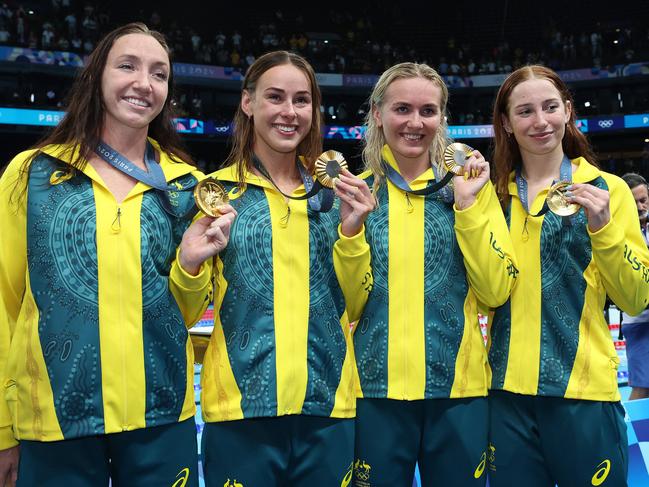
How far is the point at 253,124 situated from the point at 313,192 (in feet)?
1.26

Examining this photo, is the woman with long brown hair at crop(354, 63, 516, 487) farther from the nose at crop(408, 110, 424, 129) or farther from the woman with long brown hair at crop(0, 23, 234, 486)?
the woman with long brown hair at crop(0, 23, 234, 486)

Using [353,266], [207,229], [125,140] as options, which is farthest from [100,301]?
[353,266]

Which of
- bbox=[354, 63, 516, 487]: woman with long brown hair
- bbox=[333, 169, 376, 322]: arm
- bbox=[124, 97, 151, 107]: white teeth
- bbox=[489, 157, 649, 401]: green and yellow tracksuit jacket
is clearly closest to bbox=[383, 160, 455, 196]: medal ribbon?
bbox=[354, 63, 516, 487]: woman with long brown hair

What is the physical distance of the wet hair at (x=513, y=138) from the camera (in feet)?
8.51

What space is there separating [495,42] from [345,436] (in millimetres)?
24347

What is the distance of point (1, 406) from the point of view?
1.95 metres

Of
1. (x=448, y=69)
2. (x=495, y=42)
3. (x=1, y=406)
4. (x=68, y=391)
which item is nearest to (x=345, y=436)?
(x=68, y=391)

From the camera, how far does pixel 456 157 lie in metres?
2.36

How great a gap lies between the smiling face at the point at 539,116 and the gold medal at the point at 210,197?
1.18 m

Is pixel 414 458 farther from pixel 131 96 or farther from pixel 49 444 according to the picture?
pixel 131 96

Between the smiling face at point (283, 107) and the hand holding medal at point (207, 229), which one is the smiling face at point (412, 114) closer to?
the smiling face at point (283, 107)

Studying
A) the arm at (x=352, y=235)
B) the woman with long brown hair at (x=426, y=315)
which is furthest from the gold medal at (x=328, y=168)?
the woman with long brown hair at (x=426, y=315)

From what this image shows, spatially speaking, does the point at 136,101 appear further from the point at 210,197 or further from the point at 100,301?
the point at 100,301

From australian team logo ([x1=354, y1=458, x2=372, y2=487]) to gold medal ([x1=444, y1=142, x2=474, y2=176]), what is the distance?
1048 mm
